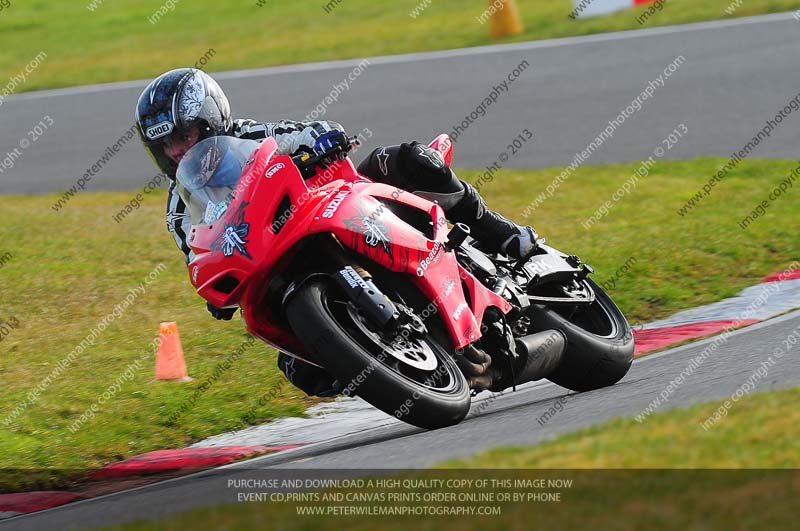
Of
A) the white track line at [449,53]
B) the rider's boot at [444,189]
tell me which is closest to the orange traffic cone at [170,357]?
the rider's boot at [444,189]

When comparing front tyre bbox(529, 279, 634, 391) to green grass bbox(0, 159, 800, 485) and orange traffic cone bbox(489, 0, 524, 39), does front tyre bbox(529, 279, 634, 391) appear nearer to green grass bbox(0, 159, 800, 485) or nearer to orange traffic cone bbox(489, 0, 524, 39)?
green grass bbox(0, 159, 800, 485)

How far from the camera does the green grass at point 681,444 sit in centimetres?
411

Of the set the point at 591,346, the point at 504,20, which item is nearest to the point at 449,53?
the point at 504,20

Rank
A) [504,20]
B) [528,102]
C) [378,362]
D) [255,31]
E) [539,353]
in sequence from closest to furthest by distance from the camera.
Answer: [378,362]
[539,353]
[528,102]
[504,20]
[255,31]

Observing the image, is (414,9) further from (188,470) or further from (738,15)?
(188,470)

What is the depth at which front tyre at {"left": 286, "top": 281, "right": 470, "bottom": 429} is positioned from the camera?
5008 mm

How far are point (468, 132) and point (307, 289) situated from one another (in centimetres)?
943

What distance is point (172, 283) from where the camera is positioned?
→ 10539mm

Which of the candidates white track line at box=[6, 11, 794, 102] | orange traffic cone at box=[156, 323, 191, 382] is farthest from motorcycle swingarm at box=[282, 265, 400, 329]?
white track line at box=[6, 11, 794, 102]

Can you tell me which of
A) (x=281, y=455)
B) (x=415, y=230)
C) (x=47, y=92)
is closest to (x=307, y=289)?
(x=415, y=230)

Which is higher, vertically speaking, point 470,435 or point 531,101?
point 470,435

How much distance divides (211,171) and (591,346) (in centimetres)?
221

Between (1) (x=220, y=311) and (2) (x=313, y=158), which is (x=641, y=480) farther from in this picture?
(1) (x=220, y=311)

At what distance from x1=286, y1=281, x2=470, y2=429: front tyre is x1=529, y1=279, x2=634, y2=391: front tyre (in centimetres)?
108
